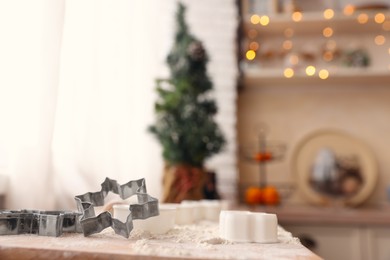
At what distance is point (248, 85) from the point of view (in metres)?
2.62

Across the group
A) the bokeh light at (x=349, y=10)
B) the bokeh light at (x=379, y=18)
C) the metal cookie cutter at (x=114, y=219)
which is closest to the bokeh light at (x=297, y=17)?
the bokeh light at (x=349, y=10)

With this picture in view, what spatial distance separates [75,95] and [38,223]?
765mm

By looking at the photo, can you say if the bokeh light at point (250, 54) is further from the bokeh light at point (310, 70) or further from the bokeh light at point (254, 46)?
the bokeh light at point (310, 70)

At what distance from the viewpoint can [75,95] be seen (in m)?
1.41

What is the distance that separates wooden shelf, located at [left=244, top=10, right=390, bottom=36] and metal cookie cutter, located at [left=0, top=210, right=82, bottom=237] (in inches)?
78.1

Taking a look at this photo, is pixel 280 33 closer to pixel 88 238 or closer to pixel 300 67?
pixel 300 67

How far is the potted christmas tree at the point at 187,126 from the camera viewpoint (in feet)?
6.07

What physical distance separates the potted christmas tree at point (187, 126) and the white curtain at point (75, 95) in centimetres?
9

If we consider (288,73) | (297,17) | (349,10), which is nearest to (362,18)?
(349,10)

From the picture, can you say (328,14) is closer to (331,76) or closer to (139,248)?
(331,76)

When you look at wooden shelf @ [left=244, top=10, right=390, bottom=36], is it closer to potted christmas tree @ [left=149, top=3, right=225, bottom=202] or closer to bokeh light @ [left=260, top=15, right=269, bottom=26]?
bokeh light @ [left=260, top=15, right=269, bottom=26]

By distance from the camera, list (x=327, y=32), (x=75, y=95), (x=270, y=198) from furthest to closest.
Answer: (x=327, y=32)
(x=270, y=198)
(x=75, y=95)

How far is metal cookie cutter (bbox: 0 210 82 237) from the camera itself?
0.68 metres

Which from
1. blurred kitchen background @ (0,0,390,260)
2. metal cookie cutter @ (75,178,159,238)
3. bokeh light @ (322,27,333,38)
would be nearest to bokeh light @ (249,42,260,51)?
blurred kitchen background @ (0,0,390,260)
